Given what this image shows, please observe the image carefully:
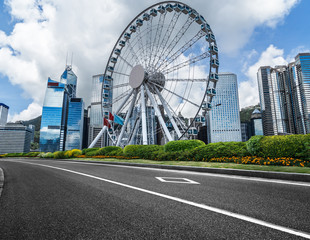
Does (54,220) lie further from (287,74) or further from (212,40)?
(287,74)

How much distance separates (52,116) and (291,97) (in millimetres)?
189220

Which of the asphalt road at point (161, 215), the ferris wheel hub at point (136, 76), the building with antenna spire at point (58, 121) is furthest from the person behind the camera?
the building with antenna spire at point (58, 121)

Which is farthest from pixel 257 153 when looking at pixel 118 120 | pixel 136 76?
pixel 118 120

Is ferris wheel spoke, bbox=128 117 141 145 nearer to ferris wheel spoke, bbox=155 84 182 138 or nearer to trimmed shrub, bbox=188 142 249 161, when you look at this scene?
ferris wheel spoke, bbox=155 84 182 138

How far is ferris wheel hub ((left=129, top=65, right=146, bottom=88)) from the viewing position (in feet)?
97.0

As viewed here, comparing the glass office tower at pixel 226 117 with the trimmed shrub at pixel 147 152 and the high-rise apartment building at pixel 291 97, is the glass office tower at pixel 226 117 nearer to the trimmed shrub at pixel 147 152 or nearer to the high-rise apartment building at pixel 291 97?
the high-rise apartment building at pixel 291 97

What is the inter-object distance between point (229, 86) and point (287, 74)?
47212mm

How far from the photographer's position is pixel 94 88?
536 ft

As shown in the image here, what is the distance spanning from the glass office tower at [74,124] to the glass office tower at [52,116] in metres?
9.17

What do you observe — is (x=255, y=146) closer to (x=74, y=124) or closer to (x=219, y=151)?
(x=219, y=151)

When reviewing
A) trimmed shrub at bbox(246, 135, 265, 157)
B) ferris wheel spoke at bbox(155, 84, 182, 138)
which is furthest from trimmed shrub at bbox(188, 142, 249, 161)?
ferris wheel spoke at bbox(155, 84, 182, 138)

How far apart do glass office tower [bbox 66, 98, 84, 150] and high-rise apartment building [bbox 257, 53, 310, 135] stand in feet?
535

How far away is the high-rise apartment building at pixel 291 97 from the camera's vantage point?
11234 cm

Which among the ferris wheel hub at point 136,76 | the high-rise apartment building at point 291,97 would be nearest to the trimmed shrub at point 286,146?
the ferris wheel hub at point 136,76
